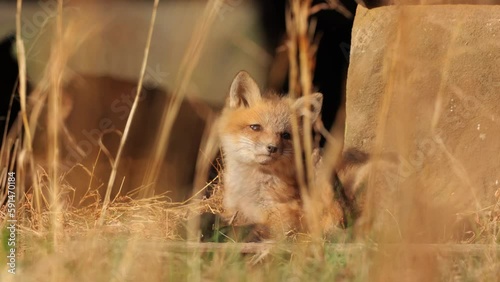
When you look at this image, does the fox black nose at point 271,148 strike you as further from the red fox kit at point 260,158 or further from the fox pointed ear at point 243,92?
the fox pointed ear at point 243,92

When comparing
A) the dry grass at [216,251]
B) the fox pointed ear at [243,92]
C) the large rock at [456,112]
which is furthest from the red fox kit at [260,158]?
the dry grass at [216,251]

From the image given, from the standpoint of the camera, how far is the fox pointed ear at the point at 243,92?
5488 millimetres

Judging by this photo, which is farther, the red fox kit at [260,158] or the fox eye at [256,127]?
the fox eye at [256,127]

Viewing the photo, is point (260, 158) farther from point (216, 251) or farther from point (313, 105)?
point (216, 251)

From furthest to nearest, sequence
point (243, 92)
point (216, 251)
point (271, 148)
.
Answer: point (243, 92)
point (271, 148)
point (216, 251)

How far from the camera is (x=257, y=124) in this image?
5.41 meters

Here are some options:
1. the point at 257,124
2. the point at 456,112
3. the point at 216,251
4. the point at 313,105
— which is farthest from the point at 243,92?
the point at 216,251

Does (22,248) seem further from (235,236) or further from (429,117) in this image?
(429,117)

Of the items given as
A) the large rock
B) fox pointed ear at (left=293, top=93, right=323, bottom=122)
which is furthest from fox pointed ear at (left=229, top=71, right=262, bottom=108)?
the large rock

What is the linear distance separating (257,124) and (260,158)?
26 cm

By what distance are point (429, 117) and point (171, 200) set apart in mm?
2101

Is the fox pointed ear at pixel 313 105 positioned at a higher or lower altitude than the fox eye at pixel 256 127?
higher

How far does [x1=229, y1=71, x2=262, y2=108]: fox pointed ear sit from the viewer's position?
549 cm

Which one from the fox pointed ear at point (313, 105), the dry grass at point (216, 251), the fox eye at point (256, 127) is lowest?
the dry grass at point (216, 251)
